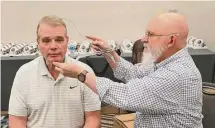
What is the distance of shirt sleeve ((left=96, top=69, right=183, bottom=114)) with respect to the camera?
1.42 metres

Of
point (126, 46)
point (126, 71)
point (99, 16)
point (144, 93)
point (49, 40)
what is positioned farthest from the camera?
point (99, 16)

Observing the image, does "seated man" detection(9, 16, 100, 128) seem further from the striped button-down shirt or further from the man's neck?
the striped button-down shirt

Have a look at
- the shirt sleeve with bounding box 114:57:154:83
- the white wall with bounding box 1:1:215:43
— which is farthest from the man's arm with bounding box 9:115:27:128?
the white wall with bounding box 1:1:215:43

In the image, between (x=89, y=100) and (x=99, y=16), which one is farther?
(x=99, y=16)

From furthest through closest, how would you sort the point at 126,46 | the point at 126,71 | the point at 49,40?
the point at 126,46, the point at 126,71, the point at 49,40

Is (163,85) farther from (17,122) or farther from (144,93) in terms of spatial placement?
(17,122)

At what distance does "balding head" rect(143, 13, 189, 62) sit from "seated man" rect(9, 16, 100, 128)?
468 mm

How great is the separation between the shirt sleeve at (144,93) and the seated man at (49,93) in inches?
17.6

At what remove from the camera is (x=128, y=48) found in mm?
3486

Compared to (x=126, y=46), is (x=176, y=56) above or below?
above

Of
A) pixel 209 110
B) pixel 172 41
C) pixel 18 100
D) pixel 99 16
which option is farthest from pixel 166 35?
pixel 99 16

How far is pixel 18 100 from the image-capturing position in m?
1.86

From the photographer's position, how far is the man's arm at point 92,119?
191 cm

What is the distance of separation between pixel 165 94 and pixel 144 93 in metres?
0.09
